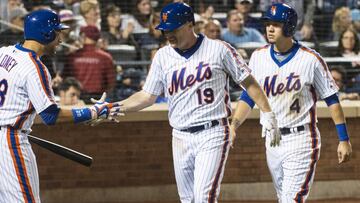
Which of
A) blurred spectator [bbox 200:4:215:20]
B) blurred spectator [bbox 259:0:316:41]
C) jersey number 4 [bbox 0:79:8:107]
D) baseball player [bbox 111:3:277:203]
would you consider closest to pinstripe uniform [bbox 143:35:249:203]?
baseball player [bbox 111:3:277:203]

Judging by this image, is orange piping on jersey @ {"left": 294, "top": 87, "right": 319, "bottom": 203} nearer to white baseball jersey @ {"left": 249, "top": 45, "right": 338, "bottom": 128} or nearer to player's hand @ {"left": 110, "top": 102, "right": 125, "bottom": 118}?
white baseball jersey @ {"left": 249, "top": 45, "right": 338, "bottom": 128}

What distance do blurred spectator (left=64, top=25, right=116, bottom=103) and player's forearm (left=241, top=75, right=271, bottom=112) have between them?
4691mm

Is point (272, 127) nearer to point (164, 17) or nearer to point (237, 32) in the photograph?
point (164, 17)

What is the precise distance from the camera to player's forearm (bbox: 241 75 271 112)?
788 cm

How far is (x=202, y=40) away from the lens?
8055 millimetres

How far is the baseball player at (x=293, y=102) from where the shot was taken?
319 inches

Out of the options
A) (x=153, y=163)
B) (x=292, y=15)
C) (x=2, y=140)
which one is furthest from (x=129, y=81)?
(x=2, y=140)

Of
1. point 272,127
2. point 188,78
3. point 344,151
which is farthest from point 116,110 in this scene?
point 344,151

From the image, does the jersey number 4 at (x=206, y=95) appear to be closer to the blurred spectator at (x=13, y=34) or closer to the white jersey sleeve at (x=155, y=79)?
the white jersey sleeve at (x=155, y=79)

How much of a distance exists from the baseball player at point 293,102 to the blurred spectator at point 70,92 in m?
3.90

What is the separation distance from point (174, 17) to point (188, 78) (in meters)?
0.49

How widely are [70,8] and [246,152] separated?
132 inches

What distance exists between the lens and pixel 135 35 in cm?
1324

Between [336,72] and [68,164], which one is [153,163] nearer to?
[68,164]
